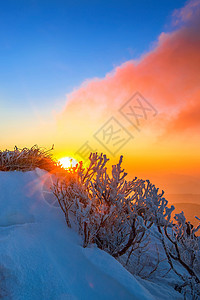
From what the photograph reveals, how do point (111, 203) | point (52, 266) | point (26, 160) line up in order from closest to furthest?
point (52, 266), point (111, 203), point (26, 160)

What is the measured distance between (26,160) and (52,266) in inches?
120

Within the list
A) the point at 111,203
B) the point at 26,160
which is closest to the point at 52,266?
the point at 111,203

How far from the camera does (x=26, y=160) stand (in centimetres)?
470

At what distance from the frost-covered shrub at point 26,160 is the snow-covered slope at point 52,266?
51.7 inches

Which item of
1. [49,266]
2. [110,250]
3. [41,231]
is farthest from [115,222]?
A: [49,266]

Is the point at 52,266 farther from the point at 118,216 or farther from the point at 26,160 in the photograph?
the point at 26,160

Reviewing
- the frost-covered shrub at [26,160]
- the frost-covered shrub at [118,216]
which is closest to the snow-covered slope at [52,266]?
the frost-covered shrub at [118,216]

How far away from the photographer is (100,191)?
3.19 meters

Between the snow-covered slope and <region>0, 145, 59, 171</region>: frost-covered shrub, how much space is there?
4.31ft

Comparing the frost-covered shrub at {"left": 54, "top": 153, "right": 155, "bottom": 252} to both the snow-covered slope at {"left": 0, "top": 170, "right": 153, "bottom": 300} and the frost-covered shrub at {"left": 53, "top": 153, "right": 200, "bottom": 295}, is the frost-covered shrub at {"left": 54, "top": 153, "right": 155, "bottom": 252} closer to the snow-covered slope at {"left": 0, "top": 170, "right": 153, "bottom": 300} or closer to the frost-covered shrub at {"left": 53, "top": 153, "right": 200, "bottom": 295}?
the frost-covered shrub at {"left": 53, "top": 153, "right": 200, "bottom": 295}

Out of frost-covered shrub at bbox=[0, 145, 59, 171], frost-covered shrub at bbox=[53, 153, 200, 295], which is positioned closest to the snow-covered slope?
frost-covered shrub at bbox=[53, 153, 200, 295]

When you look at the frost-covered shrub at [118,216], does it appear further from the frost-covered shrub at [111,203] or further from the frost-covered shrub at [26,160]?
the frost-covered shrub at [26,160]

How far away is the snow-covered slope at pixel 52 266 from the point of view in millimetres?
1712

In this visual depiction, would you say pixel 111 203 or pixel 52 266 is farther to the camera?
pixel 111 203
